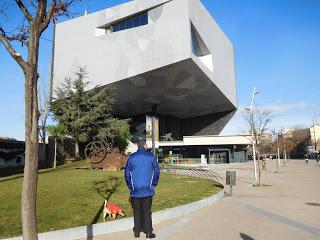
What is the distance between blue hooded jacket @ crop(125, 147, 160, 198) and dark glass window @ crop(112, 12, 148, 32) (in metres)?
36.9

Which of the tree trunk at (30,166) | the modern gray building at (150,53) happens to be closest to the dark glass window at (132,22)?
the modern gray building at (150,53)

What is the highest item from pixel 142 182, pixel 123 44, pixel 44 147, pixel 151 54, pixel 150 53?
pixel 123 44

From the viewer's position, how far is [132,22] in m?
42.8

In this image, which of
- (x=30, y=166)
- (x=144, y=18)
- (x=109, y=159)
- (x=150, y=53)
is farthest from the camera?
(x=144, y=18)

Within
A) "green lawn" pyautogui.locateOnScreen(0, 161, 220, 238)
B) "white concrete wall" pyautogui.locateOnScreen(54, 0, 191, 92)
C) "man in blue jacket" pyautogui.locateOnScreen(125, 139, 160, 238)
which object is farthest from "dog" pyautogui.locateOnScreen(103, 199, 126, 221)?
"white concrete wall" pyautogui.locateOnScreen(54, 0, 191, 92)

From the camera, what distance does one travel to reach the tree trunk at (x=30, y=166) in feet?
13.9

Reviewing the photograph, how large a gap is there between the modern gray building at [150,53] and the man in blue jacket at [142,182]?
1223 inches

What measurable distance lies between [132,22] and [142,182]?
38.7 metres

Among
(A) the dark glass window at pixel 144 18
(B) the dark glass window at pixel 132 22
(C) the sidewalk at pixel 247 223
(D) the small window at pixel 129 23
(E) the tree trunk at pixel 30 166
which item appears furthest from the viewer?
(D) the small window at pixel 129 23

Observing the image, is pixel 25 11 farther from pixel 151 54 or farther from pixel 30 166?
pixel 151 54

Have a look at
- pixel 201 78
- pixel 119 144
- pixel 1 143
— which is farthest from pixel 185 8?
pixel 1 143

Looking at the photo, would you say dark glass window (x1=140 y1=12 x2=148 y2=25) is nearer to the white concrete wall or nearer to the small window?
the white concrete wall

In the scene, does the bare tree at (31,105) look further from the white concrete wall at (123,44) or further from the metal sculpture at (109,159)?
Result: the white concrete wall at (123,44)

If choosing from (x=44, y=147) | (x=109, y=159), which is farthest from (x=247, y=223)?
(x=44, y=147)
